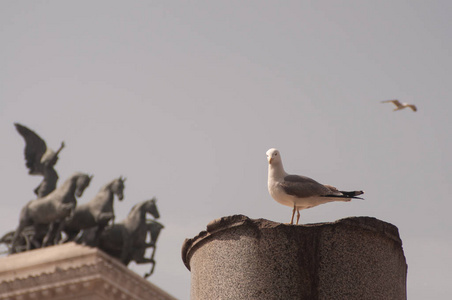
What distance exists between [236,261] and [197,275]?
893 mm

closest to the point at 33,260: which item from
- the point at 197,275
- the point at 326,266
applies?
the point at 197,275

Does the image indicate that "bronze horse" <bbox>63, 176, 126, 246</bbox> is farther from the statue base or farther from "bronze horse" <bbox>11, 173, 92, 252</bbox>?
the statue base

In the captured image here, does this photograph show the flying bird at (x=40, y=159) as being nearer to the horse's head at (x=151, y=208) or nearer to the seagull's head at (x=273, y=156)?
the horse's head at (x=151, y=208)

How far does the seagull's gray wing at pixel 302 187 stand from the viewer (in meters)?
23.4

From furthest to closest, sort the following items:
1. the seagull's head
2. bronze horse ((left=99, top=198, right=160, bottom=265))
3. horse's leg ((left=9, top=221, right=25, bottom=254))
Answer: the seagull's head, horse's leg ((left=9, top=221, right=25, bottom=254)), bronze horse ((left=99, top=198, right=160, bottom=265))

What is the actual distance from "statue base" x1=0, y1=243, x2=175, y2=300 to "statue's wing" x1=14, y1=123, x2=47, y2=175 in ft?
6.89

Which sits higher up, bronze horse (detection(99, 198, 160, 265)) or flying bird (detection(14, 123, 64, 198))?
flying bird (detection(14, 123, 64, 198))

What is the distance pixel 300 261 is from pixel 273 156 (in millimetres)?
2378

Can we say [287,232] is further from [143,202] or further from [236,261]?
[143,202]

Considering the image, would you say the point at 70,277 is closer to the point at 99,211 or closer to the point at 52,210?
the point at 99,211

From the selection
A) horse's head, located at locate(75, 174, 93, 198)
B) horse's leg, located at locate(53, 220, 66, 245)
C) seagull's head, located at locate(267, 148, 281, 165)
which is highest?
seagull's head, located at locate(267, 148, 281, 165)

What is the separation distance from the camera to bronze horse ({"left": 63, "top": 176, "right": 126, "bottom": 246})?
70.4ft

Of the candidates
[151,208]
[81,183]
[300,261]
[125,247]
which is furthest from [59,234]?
[300,261]

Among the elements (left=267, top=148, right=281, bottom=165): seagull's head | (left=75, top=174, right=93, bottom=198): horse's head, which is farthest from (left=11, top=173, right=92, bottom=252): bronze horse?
(left=267, top=148, right=281, bottom=165): seagull's head
